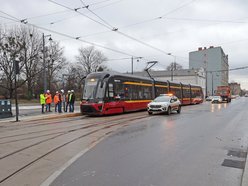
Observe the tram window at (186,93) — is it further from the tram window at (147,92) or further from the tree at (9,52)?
the tree at (9,52)

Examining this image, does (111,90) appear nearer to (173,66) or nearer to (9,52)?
(9,52)

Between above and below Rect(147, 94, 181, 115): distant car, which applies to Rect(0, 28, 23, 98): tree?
above

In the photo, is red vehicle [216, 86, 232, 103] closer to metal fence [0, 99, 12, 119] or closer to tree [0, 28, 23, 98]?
tree [0, 28, 23, 98]

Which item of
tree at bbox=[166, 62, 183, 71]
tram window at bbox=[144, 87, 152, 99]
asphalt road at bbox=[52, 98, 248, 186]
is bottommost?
asphalt road at bbox=[52, 98, 248, 186]

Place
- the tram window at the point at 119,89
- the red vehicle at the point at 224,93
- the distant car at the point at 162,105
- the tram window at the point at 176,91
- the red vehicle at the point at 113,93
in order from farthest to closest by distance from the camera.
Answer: the red vehicle at the point at 224,93
the tram window at the point at 176,91
the tram window at the point at 119,89
the distant car at the point at 162,105
the red vehicle at the point at 113,93

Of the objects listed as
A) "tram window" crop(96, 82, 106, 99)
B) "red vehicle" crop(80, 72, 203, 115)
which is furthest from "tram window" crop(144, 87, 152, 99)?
"tram window" crop(96, 82, 106, 99)

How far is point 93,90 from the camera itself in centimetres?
2289

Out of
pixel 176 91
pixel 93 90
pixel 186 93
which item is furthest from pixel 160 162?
pixel 186 93

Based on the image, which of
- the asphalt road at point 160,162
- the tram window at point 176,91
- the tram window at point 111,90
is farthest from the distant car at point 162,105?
the tram window at point 176,91

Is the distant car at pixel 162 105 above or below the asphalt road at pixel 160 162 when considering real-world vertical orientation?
above

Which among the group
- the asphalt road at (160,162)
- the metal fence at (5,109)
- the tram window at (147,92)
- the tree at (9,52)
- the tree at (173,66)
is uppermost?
the tree at (173,66)

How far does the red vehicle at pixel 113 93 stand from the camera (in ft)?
74.2

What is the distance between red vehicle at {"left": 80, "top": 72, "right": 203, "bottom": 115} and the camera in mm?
22625

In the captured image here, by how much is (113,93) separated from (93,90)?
1.54 meters
